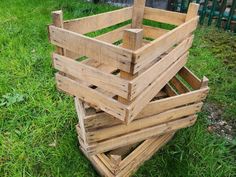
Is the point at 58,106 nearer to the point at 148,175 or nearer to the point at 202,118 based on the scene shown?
the point at 148,175

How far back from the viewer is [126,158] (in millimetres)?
2215

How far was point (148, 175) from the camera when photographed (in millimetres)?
2461

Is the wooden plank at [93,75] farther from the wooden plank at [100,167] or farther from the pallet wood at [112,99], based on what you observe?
the wooden plank at [100,167]

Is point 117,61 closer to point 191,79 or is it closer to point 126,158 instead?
point 126,158

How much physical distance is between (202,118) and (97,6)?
342 cm

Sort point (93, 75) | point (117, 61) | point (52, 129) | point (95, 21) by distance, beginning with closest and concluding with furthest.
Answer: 1. point (117, 61)
2. point (93, 75)
3. point (95, 21)
4. point (52, 129)

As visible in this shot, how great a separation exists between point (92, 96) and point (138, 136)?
1.76ft

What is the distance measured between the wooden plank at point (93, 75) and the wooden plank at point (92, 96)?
0.08 meters

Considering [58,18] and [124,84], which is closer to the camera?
[124,84]

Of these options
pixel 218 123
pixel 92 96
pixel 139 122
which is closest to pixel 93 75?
pixel 92 96

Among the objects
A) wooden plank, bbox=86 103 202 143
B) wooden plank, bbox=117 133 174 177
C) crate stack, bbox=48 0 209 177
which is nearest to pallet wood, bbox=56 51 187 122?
crate stack, bbox=48 0 209 177

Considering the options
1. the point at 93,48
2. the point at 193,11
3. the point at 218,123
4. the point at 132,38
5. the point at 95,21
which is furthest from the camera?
the point at 218,123

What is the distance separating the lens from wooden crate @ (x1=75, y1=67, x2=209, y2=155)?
2.03 m

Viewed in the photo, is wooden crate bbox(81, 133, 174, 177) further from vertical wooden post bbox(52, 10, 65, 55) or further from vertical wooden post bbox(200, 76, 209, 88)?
vertical wooden post bbox(52, 10, 65, 55)
